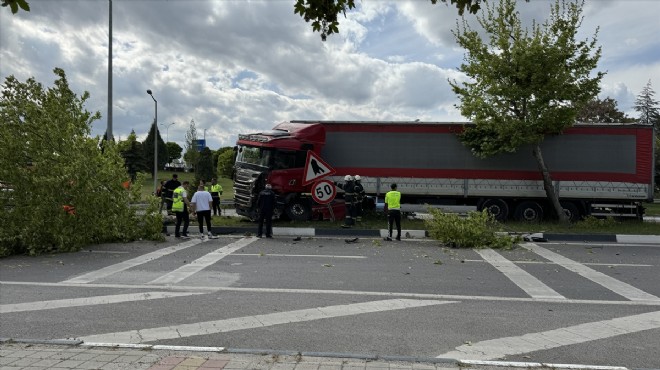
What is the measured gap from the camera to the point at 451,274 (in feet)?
29.0

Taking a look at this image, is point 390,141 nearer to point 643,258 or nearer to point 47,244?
point 643,258

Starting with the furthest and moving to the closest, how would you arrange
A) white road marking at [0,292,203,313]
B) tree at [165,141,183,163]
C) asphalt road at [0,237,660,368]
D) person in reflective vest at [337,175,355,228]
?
1. tree at [165,141,183,163]
2. person in reflective vest at [337,175,355,228]
3. white road marking at [0,292,203,313]
4. asphalt road at [0,237,660,368]

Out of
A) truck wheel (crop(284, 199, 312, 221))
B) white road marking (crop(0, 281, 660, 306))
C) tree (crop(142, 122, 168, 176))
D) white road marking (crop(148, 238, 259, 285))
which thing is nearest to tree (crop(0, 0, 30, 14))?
white road marking (crop(0, 281, 660, 306))

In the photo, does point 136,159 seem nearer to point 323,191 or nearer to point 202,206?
point 323,191

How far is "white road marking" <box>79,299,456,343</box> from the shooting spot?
5.08m

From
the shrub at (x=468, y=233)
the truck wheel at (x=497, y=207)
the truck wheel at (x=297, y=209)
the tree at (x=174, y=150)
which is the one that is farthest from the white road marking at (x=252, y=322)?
the tree at (x=174, y=150)

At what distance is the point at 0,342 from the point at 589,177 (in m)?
17.1

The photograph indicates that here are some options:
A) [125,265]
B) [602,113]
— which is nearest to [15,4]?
[125,265]

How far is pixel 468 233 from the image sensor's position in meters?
12.6

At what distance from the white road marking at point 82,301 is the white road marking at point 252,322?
1.59m

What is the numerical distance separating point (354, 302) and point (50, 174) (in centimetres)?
841

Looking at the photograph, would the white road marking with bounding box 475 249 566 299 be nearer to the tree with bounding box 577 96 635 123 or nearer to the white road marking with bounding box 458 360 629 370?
the white road marking with bounding box 458 360 629 370

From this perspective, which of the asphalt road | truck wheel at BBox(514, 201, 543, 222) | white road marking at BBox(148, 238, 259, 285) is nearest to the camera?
the asphalt road

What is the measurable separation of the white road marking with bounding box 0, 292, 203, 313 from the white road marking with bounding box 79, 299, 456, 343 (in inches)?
62.7
